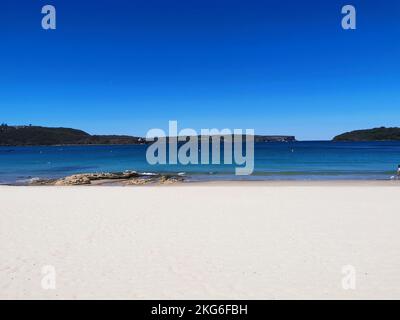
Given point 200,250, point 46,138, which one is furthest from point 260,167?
point 46,138

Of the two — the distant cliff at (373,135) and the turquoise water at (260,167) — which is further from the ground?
the distant cliff at (373,135)

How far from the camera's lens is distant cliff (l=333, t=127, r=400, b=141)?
17375cm

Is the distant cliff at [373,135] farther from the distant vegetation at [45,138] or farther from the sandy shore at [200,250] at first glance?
the sandy shore at [200,250]

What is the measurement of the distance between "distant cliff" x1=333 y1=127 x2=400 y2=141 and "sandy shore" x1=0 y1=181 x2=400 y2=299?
17920cm

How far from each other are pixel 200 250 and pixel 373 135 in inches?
7475

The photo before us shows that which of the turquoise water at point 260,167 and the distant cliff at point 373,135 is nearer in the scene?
the turquoise water at point 260,167

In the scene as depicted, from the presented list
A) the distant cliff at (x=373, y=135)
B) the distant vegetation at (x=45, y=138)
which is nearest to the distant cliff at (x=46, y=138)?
the distant vegetation at (x=45, y=138)

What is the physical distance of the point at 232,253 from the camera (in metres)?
7.48

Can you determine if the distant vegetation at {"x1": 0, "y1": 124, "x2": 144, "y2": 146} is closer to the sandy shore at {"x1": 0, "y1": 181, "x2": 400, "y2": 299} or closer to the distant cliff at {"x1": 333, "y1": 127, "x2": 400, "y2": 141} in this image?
the distant cliff at {"x1": 333, "y1": 127, "x2": 400, "y2": 141}

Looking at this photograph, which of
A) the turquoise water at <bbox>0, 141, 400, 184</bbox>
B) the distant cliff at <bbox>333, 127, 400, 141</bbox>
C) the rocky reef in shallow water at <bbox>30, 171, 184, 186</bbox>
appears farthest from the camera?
the distant cliff at <bbox>333, 127, 400, 141</bbox>

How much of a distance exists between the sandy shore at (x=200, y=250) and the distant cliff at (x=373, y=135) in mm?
179196

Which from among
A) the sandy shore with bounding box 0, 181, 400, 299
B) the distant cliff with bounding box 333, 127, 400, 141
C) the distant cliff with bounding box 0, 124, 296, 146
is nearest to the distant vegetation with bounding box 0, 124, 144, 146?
the distant cliff with bounding box 0, 124, 296, 146

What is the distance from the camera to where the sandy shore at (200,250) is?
221 inches
